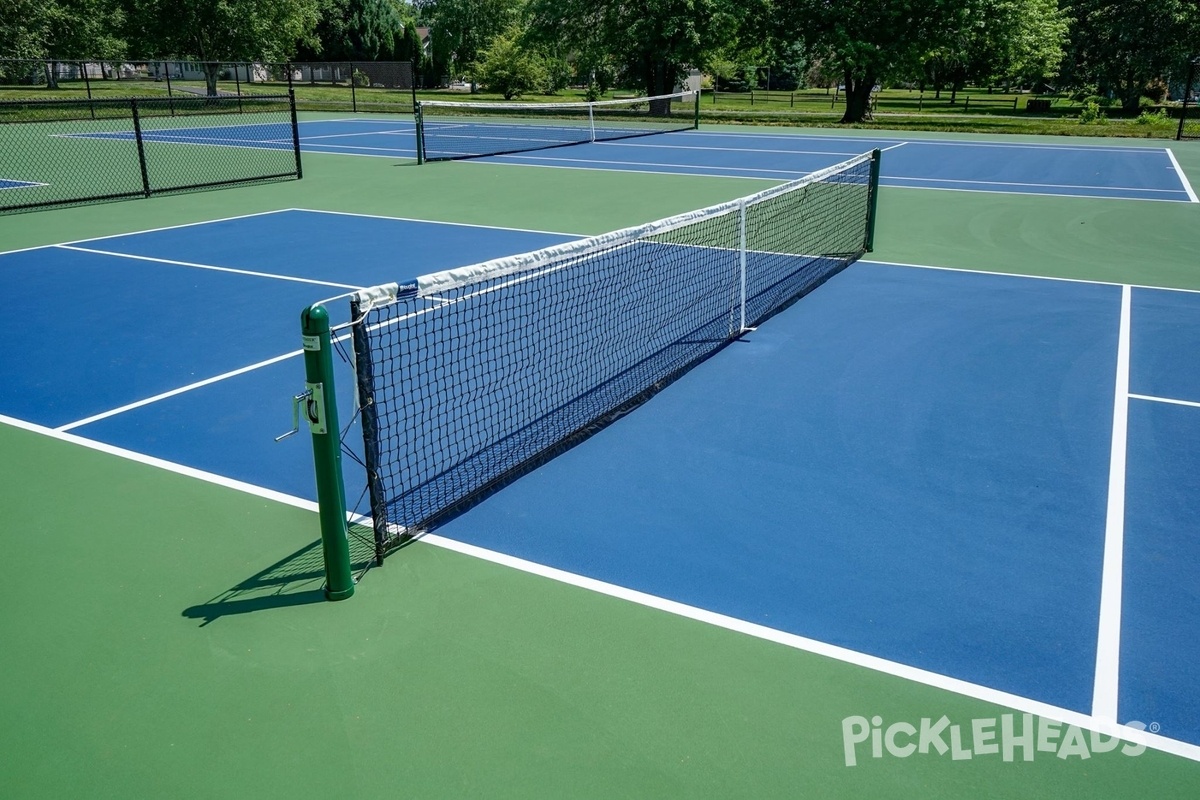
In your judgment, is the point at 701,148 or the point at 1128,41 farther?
the point at 1128,41

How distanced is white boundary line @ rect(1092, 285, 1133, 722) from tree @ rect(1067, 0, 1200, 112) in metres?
48.2

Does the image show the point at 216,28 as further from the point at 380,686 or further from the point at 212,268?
the point at 380,686

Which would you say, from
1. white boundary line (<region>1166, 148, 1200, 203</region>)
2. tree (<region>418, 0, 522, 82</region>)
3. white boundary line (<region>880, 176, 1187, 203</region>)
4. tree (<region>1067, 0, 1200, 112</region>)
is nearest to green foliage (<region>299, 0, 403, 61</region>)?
tree (<region>418, 0, 522, 82</region>)

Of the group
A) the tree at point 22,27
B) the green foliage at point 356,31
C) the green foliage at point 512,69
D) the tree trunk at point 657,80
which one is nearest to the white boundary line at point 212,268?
the tree trunk at point 657,80

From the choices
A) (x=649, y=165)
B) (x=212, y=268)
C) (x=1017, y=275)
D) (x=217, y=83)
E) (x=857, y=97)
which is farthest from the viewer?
(x=217, y=83)

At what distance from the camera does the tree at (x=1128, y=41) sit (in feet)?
152

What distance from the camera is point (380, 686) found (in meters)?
4.46

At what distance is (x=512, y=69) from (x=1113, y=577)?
5651 cm

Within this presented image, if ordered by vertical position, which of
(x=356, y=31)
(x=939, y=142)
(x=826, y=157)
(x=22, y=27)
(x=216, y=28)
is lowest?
(x=826, y=157)

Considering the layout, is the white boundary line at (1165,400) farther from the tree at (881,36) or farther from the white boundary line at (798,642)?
the tree at (881,36)

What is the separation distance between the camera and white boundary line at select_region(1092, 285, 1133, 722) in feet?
14.6

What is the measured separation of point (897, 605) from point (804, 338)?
5.30 meters

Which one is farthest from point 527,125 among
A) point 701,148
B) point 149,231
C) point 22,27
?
point 22,27

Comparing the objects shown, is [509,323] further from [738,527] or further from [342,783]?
[342,783]
